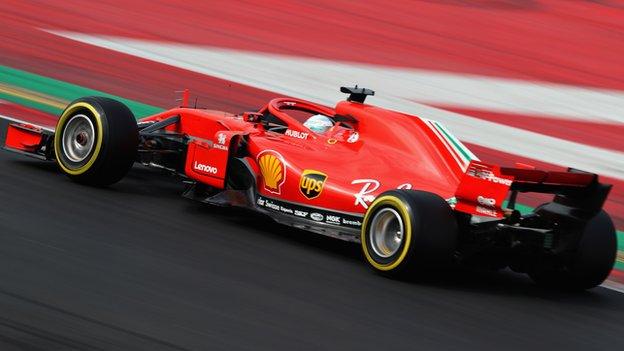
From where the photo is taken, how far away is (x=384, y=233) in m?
7.63

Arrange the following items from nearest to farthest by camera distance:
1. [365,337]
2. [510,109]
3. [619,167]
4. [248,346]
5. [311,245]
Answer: [248,346], [365,337], [311,245], [619,167], [510,109]

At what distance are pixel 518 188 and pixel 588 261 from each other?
830mm

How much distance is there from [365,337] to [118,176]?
3.61 m

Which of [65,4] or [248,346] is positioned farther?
[65,4]

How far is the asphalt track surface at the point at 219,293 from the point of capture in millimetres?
5793

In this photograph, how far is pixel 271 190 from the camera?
28.2ft

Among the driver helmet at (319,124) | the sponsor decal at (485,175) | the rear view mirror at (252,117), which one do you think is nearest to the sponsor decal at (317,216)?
the driver helmet at (319,124)

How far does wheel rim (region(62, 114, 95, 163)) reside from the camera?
30.1 feet

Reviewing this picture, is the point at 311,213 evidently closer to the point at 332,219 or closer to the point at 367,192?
the point at 332,219

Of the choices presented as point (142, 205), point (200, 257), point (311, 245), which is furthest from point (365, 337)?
point (142, 205)

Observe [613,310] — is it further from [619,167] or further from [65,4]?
[65,4]

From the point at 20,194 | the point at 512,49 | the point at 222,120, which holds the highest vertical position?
the point at 512,49

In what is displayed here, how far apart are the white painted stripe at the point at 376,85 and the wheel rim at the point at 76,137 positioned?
18.5 feet

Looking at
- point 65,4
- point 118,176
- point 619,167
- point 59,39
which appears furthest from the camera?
point 65,4
